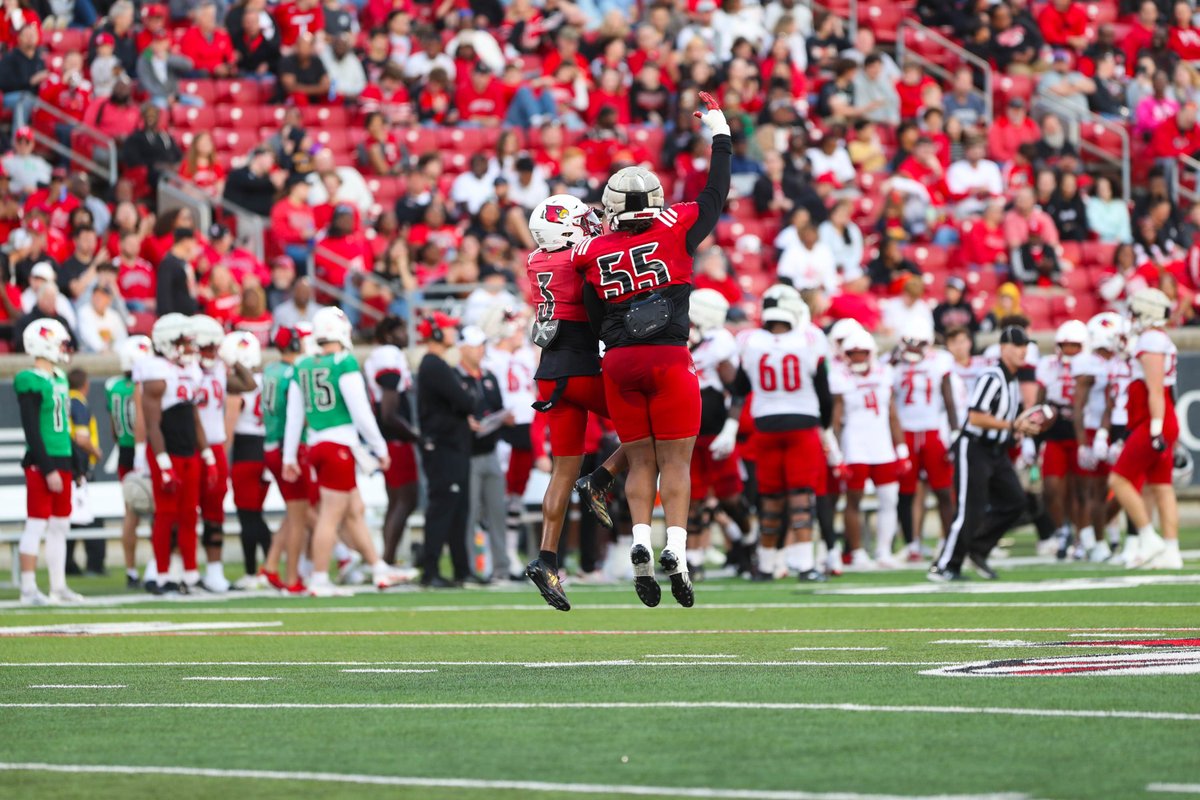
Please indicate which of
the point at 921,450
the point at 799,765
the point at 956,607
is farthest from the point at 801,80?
the point at 799,765

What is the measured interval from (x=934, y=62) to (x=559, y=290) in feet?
60.0

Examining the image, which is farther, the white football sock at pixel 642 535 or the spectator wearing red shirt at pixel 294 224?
the spectator wearing red shirt at pixel 294 224

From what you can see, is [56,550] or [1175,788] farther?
[56,550]

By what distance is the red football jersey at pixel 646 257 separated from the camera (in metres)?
9.52

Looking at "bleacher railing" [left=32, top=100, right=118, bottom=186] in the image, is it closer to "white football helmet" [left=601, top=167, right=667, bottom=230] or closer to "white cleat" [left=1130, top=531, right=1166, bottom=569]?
"white cleat" [left=1130, top=531, right=1166, bottom=569]

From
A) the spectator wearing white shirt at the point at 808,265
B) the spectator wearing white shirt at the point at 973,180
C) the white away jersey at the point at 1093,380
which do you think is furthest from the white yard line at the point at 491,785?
the spectator wearing white shirt at the point at 973,180

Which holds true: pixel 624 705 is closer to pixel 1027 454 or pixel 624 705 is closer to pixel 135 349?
pixel 135 349

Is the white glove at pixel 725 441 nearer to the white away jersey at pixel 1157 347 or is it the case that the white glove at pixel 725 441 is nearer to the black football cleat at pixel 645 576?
the white away jersey at pixel 1157 347

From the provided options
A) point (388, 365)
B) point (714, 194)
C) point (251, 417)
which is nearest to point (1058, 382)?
point (388, 365)

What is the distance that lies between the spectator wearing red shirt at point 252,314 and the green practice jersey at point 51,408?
361 cm

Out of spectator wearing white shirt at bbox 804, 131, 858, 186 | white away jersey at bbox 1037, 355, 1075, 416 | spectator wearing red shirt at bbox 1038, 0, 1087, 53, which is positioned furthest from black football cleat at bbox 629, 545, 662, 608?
spectator wearing red shirt at bbox 1038, 0, 1087, 53

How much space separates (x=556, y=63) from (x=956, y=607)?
13.6 metres

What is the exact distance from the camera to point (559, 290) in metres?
10.2

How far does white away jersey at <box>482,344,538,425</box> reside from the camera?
17.3 m
